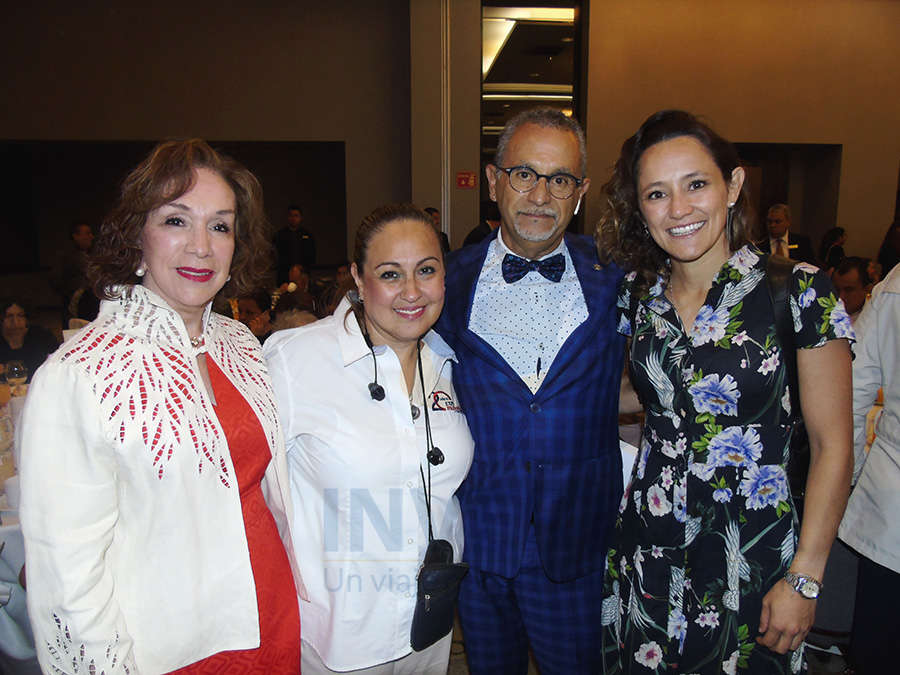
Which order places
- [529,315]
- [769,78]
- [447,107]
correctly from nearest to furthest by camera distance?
1. [529,315]
2. [447,107]
3. [769,78]

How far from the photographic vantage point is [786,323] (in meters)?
1.52

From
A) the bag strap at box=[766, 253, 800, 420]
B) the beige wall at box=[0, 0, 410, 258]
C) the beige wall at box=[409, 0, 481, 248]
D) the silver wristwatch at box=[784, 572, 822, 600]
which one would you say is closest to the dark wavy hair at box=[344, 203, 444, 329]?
the bag strap at box=[766, 253, 800, 420]

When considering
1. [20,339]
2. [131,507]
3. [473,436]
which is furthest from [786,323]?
[20,339]

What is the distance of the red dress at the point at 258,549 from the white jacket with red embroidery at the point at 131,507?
0.06 m

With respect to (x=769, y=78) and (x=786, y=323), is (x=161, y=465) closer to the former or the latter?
(x=786, y=323)

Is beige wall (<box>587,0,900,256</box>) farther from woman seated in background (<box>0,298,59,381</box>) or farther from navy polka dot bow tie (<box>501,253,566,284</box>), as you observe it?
navy polka dot bow tie (<box>501,253,566,284</box>)

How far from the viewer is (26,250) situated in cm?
1244

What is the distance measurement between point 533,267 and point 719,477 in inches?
34.9

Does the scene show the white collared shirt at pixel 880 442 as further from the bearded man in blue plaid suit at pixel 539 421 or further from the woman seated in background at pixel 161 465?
the woman seated in background at pixel 161 465

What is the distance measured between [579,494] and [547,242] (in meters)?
0.82

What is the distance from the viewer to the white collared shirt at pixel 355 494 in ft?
5.72

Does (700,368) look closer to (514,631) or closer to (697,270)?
(697,270)

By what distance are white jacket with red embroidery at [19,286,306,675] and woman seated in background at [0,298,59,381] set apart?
3503 mm

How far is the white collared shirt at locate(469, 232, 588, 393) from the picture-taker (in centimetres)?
201
